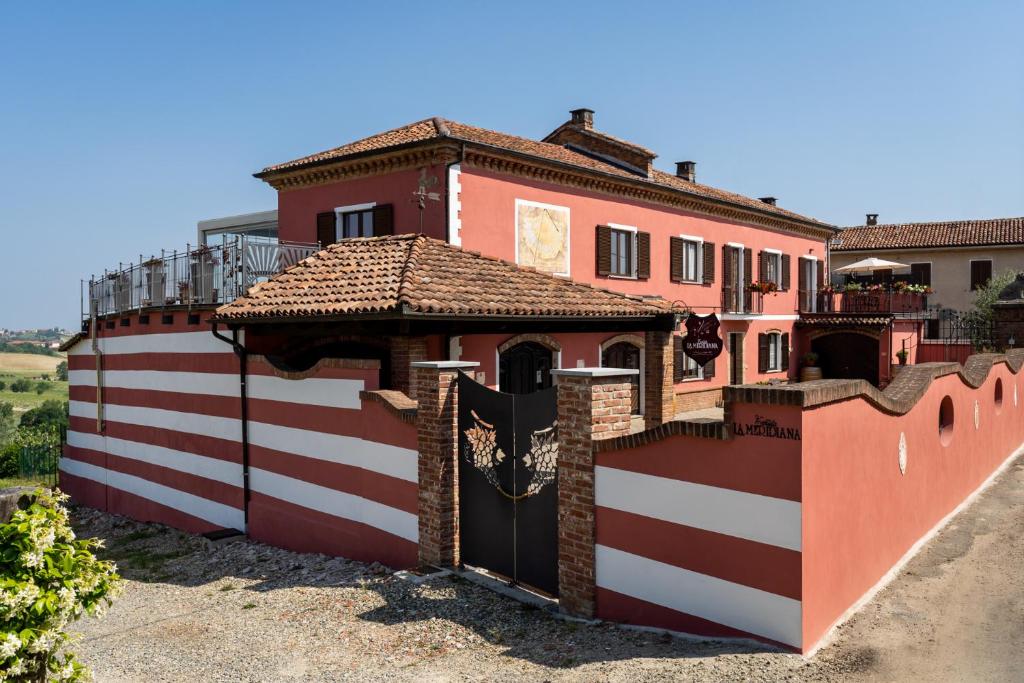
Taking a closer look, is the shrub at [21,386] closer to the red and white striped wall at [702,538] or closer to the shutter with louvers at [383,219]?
the shutter with louvers at [383,219]

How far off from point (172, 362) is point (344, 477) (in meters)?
6.32

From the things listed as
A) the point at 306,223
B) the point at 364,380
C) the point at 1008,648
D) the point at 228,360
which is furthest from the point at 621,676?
the point at 306,223

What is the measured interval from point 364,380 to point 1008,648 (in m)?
7.24

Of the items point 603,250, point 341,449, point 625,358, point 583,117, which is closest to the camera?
point 341,449

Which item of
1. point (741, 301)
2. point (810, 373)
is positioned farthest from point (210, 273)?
point (810, 373)

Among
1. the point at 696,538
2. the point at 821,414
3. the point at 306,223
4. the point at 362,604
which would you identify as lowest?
the point at 362,604

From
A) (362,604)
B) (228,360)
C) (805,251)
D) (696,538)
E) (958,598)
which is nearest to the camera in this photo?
(696,538)

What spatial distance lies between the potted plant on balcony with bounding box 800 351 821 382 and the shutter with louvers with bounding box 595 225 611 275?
40.3 feet

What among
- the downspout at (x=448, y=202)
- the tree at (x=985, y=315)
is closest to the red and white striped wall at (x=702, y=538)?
the downspout at (x=448, y=202)

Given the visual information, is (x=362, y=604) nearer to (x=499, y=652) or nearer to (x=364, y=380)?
(x=499, y=652)

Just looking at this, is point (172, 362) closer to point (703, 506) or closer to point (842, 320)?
point (703, 506)

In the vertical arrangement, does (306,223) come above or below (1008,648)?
above

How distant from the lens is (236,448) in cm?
1284

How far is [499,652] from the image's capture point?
6.52 m
